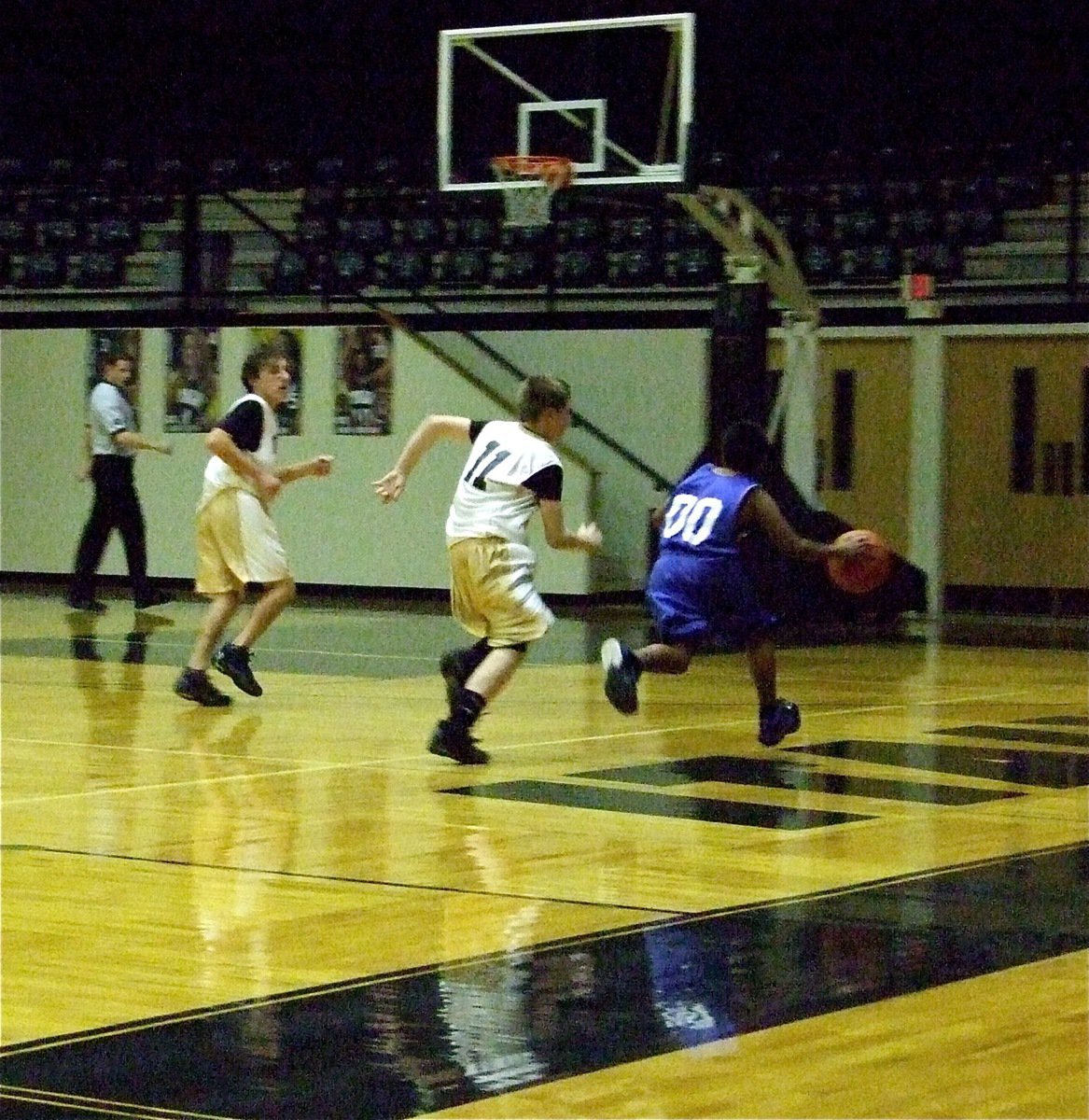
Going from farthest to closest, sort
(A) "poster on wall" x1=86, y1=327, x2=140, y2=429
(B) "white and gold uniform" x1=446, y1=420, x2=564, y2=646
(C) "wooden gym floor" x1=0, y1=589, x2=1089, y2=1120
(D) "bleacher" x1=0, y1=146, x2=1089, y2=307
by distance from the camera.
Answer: (A) "poster on wall" x1=86, y1=327, x2=140, y2=429, (D) "bleacher" x1=0, y1=146, x2=1089, y2=307, (B) "white and gold uniform" x1=446, y1=420, x2=564, y2=646, (C) "wooden gym floor" x1=0, y1=589, x2=1089, y2=1120

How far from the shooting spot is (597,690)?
13.3m

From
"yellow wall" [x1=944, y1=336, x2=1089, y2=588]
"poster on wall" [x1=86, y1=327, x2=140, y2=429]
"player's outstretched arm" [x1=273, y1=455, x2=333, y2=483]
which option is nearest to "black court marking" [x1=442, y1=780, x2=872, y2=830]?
"player's outstretched arm" [x1=273, y1=455, x2=333, y2=483]

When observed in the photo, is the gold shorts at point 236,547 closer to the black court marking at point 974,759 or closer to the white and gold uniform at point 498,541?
the white and gold uniform at point 498,541

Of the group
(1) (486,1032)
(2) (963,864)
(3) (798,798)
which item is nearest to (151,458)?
(3) (798,798)

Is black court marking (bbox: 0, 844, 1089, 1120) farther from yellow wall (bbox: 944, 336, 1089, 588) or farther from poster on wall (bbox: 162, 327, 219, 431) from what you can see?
poster on wall (bbox: 162, 327, 219, 431)

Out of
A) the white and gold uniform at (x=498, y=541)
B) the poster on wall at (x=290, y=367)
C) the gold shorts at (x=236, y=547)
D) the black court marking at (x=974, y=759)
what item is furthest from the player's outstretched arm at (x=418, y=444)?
the poster on wall at (x=290, y=367)

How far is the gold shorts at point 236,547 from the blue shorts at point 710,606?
2.50 metres

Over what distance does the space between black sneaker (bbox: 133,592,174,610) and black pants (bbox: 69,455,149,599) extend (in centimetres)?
3

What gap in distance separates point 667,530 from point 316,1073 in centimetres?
599

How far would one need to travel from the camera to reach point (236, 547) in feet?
40.0

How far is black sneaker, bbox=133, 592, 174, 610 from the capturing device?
19047mm

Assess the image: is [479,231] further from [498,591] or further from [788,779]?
[788,779]

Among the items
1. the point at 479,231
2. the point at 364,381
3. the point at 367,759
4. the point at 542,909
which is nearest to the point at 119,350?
the point at 364,381

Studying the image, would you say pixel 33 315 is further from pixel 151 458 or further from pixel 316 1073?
pixel 316 1073
